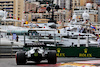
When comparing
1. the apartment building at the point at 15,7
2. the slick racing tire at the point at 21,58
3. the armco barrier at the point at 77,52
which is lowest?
the armco barrier at the point at 77,52

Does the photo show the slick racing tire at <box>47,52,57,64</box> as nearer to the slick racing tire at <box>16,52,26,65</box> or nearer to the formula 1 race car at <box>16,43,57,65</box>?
the formula 1 race car at <box>16,43,57,65</box>

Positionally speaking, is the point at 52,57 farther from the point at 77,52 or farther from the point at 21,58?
the point at 77,52

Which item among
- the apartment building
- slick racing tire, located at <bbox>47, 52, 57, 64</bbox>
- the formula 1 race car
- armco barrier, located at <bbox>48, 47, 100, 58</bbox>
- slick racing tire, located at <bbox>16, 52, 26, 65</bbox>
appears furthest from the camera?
the apartment building

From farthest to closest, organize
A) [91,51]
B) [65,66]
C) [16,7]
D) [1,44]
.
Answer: [16,7]
[1,44]
[91,51]
[65,66]

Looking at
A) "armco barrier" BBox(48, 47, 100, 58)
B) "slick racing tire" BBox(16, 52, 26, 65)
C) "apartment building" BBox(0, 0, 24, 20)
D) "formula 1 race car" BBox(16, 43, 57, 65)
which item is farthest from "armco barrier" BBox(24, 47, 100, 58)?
"apartment building" BBox(0, 0, 24, 20)

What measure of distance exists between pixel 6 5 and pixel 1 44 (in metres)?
117

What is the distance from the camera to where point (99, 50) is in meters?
28.6

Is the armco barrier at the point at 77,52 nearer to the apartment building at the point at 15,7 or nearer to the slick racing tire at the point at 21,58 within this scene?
the slick racing tire at the point at 21,58

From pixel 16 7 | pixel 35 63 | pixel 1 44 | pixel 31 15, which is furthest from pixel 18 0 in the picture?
pixel 35 63

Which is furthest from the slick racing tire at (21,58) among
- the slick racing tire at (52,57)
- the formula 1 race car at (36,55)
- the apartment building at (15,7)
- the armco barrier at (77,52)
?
the apartment building at (15,7)

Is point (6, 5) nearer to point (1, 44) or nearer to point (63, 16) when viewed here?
point (63, 16)

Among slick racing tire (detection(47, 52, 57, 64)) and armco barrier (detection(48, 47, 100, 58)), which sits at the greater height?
slick racing tire (detection(47, 52, 57, 64))

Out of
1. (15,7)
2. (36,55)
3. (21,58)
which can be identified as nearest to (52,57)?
(36,55)

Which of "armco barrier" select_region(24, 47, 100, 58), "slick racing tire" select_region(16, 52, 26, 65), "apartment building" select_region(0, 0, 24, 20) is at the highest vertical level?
"apartment building" select_region(0, 0, 24, 20)
